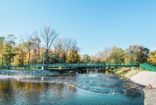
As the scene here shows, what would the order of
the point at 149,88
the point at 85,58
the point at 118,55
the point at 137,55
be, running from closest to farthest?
the point at 149,88
the point at 137,55
the point at 118,55
the point at 85,58

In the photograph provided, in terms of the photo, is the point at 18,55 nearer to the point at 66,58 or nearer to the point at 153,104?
the point at 66,58

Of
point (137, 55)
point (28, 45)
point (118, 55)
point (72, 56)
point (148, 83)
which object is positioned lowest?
point (148, 83)

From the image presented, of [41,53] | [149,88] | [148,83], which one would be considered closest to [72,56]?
[41,53]

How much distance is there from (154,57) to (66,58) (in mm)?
35307

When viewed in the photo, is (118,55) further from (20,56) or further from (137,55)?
(20,56)

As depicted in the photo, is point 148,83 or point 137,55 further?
point 137,55

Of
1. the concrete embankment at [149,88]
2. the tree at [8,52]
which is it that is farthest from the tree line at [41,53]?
the concrete embankment at [149,88]

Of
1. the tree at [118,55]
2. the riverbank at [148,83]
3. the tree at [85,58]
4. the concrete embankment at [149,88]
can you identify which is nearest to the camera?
the concrete embankment at [149,88]

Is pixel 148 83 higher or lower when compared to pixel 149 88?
higher

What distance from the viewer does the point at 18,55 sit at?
3484 inches

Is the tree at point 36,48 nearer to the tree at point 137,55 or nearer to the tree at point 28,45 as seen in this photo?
the tree at point 28,45

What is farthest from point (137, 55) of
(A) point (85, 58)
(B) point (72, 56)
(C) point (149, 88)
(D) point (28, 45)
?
(C) point (149, 88)

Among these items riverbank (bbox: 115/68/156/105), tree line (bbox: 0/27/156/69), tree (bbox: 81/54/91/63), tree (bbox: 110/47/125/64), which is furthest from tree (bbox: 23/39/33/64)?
tree (bbox: 110/47/125/64)

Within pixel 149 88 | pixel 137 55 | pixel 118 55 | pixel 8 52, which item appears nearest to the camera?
pixel 149 88
